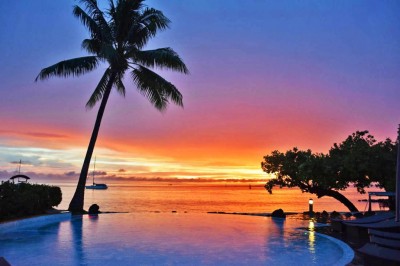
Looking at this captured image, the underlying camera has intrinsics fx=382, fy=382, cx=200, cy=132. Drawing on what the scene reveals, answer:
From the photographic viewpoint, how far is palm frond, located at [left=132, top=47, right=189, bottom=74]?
67.2 feet

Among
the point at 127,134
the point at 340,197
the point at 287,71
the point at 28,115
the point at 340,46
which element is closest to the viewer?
the point at 340,46

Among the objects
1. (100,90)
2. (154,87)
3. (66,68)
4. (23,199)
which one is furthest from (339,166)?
(23,199)

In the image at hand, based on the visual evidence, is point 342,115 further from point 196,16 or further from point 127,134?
point 127,134

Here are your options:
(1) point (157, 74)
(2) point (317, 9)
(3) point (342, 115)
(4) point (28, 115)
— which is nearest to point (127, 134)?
(4) point (28, 115)

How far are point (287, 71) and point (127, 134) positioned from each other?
15.5m

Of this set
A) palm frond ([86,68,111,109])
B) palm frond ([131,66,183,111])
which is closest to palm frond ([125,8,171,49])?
palm frond ([131,66,183,111])

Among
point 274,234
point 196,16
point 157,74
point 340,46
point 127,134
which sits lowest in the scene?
point 274,234

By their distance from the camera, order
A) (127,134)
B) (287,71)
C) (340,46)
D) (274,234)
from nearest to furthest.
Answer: (274,234) → (340,46) → (287,71) → (127,134)

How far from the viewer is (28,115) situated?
25547 millimetres

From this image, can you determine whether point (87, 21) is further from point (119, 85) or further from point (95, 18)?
point (119, 85)

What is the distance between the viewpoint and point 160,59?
20.5 meters

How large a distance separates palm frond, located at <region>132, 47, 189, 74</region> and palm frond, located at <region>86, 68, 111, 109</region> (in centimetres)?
181

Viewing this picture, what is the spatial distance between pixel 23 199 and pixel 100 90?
7886 millimetres

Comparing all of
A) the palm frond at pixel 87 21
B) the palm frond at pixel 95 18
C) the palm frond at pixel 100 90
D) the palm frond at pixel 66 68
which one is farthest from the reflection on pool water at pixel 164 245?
the palm frond at pixel 87 21
